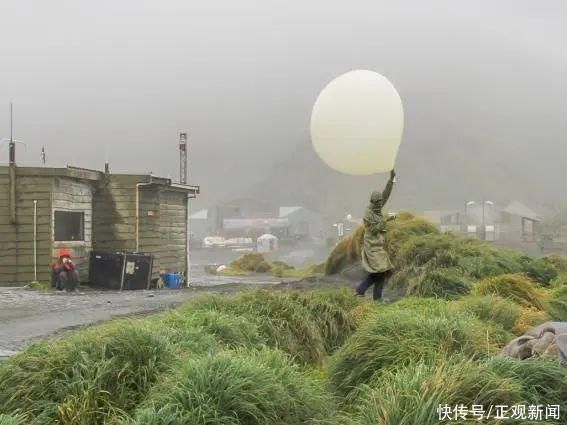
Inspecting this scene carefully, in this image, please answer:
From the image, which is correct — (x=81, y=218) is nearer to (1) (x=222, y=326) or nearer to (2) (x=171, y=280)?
(2) (x=171, y=280)

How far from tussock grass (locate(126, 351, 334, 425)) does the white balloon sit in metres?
3.43

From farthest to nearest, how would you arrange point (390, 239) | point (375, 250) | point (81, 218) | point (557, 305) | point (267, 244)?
point (267, 244)
point (81, 218)
point (390, 239)
point (375, 250)
point (557, 305)

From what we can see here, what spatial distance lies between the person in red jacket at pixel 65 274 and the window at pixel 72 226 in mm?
2155

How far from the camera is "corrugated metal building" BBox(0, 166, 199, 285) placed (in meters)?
19.4

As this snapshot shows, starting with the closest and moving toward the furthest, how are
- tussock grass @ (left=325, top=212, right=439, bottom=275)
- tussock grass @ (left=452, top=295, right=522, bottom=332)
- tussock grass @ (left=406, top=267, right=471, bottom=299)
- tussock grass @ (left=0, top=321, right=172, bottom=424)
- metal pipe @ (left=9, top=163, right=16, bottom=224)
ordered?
tussock grass @ (left=0, top=321, right=172, bottom=424) → tussock grass @ (left=452, top=295, right=522, bottom=332) → tussock grass @ (left=406, top=267, right=471, bottom=299) → tussock grass @ (left=325, top=212, right=439, bottom=275) → metal pipe @ (left=9, top=163, right=16, bottom=224)

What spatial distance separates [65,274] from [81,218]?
3.26 metres

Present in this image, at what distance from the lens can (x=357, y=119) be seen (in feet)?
23.6

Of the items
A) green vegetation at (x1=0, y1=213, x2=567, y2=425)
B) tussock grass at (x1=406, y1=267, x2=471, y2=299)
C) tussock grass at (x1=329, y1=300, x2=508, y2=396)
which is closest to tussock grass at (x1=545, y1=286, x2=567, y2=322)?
tussock grass at (x1=406, y1=267, x2=471, y2=299)

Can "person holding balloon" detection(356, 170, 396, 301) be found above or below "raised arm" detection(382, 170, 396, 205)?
below

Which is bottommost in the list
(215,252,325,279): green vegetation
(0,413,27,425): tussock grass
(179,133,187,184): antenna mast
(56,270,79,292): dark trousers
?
(215,252,325,279): green vegetation

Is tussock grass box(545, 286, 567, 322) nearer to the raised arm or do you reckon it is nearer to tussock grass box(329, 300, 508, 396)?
the raised arm

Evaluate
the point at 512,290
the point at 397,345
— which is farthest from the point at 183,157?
the point at 397,345

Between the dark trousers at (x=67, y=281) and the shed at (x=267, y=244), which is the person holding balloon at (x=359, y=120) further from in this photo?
the shed at (x=267, y=244)

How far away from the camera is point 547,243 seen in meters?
30.3
